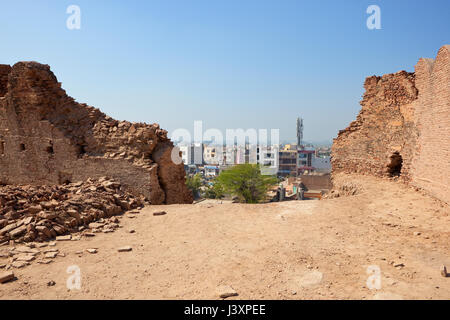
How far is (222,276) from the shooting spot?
12.7ft

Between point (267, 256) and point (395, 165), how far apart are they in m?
6.92

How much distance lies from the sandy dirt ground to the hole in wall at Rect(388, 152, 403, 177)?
222cm

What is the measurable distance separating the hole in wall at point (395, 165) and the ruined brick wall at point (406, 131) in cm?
3

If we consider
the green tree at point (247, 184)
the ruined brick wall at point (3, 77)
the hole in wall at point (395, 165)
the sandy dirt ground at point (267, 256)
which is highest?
the ruined brick wall at point (3, 77)

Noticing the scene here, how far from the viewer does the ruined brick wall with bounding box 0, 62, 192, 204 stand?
865 cm

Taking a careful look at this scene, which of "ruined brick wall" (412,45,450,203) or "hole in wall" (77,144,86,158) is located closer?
"ruined brick wall" (412,45,450,203)

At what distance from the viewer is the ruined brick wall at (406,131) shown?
6.76 m

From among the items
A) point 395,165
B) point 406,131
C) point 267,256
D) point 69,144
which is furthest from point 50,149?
point 406,131

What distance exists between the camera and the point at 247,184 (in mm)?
23062

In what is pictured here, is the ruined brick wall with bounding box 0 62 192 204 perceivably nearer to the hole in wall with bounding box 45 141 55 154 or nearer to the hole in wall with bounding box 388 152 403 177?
the hole in wall with bounding box 45 141 55 154

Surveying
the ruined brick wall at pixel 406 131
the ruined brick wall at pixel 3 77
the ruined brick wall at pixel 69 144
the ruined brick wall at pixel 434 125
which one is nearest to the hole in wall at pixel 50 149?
the ruined brick wall at pixel 69 144

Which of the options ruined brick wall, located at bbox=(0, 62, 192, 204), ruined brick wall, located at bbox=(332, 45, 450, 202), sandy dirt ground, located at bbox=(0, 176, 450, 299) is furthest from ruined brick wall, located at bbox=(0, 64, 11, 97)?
ruined brick wall, located at bbox=(332, 45, 450, 202)

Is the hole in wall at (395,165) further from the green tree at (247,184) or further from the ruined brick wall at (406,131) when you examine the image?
the green tree at (247,184)

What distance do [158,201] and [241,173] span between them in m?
14.9
